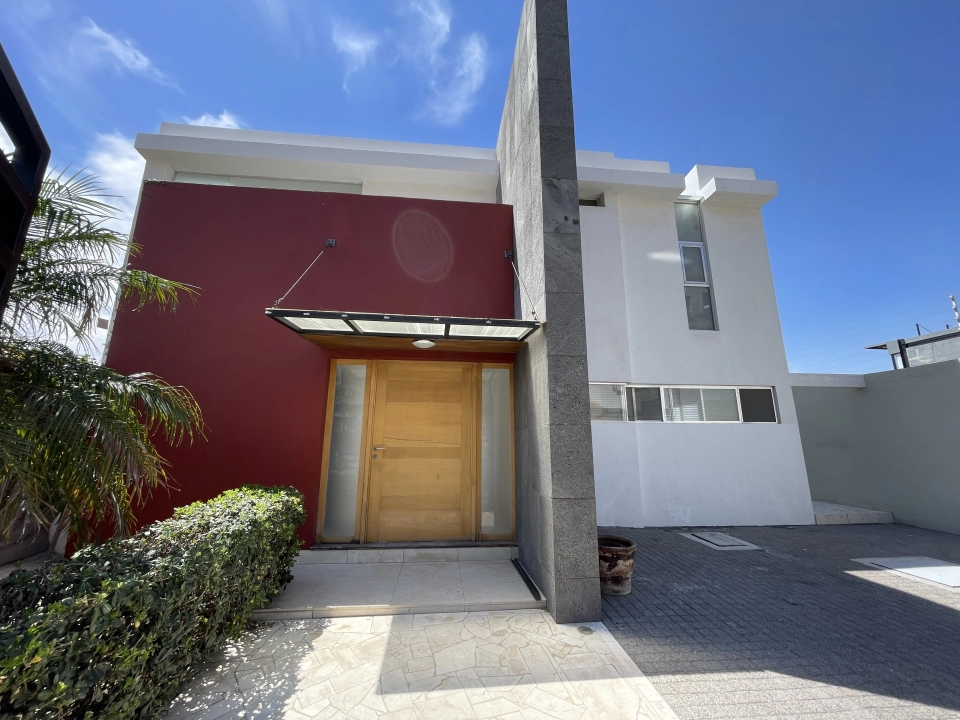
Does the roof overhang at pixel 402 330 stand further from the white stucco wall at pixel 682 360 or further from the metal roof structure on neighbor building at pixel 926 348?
the metal roof structure on neighbor building at pixel 926 348

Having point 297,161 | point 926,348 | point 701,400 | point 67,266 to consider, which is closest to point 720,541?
point 701,400

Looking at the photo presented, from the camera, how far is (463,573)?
4.22 metres

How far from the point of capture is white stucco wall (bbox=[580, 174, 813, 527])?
6895mm

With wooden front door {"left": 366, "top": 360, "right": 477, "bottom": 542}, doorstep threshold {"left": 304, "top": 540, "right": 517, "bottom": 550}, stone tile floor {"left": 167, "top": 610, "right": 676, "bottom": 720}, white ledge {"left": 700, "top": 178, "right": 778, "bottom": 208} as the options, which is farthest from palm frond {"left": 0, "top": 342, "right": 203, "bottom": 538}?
white ledge {"left": 700, "top": 178, "right": 778, "bottom": 208}

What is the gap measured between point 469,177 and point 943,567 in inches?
372

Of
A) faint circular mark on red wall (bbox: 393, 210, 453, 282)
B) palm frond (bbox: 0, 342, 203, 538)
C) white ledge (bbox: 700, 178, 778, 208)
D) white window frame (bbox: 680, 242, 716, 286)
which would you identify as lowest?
palm frond (bbox: 0, 342, 203, 538)

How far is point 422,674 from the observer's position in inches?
102

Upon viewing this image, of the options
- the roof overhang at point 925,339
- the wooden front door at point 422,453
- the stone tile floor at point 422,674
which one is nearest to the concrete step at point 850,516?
the roof overhang at point 925,339

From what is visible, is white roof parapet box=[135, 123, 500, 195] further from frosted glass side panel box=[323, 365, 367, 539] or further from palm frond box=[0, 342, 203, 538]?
palm frond box=[0, 342, 203, 538]

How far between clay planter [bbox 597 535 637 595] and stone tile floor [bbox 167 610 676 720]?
691 mm

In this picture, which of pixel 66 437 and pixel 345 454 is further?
pixel 345 454

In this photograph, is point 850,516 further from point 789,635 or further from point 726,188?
point 726,188

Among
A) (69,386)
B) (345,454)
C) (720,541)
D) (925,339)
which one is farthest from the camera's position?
(925,339)

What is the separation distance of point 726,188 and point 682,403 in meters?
4.49
